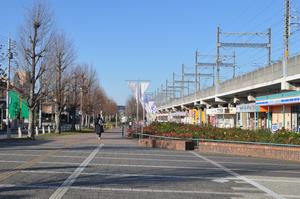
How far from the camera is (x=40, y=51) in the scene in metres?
40.8

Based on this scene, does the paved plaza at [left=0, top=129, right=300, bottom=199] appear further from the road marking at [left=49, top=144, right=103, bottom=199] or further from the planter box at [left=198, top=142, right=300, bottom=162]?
the planter box at [left=198, top=142, right=300, bottom=162]

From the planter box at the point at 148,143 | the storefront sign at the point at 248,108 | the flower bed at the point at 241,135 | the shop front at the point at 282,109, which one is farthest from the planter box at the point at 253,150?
the storefront sign at the point at 248,108

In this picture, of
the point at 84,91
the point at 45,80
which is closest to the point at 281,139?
the point at 45,80

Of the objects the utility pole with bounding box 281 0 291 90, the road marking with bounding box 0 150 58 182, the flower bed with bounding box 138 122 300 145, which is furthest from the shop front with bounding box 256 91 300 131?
the road marking with bounding box 0 150 58 182

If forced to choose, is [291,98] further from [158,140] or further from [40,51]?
[40,51]

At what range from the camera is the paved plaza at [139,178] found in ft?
36.7

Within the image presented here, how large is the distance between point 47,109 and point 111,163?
315ft

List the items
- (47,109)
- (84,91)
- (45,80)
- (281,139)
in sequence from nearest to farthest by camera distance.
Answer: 1. (281,139)
2. (45,80)
3. (84,91)
4. (47,109)

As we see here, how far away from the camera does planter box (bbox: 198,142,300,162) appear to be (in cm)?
2180

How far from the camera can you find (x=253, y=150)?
936 inches

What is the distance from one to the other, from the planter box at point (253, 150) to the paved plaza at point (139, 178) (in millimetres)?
2095

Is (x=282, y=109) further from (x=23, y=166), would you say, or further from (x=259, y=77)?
(x=23, y=166)

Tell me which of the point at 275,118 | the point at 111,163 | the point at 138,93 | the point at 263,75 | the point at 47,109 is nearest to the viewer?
the point at 111,163

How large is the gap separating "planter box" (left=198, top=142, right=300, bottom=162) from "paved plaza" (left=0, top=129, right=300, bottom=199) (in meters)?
2.09
